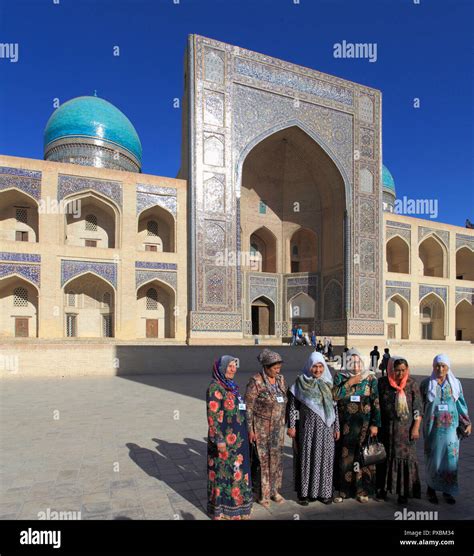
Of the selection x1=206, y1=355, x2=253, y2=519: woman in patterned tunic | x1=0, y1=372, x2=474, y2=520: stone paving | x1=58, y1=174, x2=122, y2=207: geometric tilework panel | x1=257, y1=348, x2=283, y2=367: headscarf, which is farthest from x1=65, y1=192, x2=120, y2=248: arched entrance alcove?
x1=206, y1=355, x2=253, y2=519: woman in patterned tunic

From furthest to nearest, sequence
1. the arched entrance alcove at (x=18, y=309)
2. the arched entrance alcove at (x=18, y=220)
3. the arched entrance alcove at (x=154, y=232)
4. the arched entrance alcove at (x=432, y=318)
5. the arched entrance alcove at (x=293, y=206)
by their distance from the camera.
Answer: the arched entrance alcove at (x=432, y=318) < the arched entrance alcove at (x=293, y=206) < the arched entrance alcove at (x=154, y=232) < the arched entrance alcove at (x=18, y=220) < the arched entrance alcove at (x=18, y=309)

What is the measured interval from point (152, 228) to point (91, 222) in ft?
8.43

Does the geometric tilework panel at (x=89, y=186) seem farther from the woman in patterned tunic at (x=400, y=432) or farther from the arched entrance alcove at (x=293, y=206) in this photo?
the woman in patterned tunic at (x=400, y=432)

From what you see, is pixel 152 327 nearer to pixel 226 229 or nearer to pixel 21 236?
pixel 226 229


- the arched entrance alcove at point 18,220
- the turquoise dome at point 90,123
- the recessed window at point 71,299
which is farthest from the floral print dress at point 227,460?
the turquoise dome at point 90,123

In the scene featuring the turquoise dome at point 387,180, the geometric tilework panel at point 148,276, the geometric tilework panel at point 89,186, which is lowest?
the geometric tilework panel at point 148,276

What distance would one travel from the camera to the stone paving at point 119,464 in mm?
2676

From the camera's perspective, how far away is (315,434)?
8.80 ft

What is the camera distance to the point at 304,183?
790 inches

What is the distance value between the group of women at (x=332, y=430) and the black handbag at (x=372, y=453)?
0.12 ft

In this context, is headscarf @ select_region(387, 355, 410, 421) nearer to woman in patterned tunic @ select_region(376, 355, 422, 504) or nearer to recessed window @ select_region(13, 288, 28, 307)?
woman in patterned tunic @ select_region(376, 355, 422, 504)

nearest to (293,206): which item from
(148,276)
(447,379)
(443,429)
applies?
(148,276)

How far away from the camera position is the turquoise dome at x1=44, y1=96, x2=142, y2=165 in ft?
64.1
